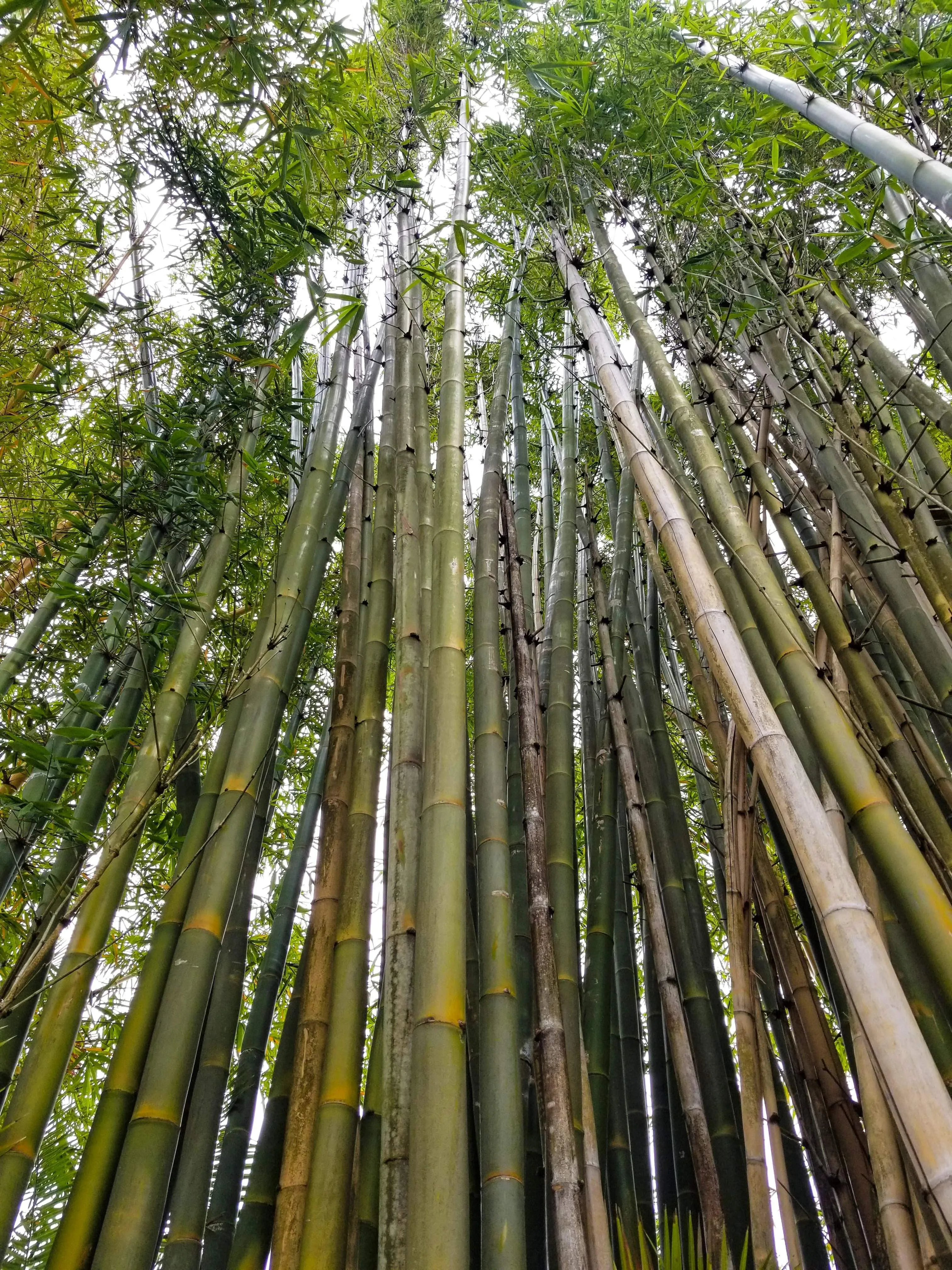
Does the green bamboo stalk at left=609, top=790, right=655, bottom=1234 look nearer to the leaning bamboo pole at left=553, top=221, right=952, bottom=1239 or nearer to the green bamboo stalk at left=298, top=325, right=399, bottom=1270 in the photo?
the green bamboo stalk at left=298, top=325, right=399, bottom=1270

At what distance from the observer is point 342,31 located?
6.86ft

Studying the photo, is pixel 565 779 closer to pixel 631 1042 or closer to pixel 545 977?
pixel 545 977

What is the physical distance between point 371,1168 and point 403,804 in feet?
2.01

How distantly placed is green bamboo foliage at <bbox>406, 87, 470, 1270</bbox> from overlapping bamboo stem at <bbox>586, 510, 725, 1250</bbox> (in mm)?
498

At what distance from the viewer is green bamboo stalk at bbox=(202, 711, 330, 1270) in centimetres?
168

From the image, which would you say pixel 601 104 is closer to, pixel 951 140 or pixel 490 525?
pixel 951 140

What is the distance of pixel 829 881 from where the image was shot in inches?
45.1

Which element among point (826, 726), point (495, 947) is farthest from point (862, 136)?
point (495, 947)

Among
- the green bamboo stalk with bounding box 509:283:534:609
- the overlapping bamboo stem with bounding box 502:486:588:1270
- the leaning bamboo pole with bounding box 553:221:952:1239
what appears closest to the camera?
the leaning bamboo pole with bounding box 553:221:952:1239

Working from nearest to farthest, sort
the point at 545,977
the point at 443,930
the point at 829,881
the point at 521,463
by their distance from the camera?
the point at 829,881 < the point at 443,930 < the point at 545,977 < the point at 521,463

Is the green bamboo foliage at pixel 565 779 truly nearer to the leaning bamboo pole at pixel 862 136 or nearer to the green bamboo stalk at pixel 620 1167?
the green bamboo stalk at pixel 620 1167

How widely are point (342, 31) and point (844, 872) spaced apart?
87.6 inches

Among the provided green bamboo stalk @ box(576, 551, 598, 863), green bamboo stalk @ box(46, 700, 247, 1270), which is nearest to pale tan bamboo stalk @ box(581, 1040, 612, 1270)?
green bamboo stalk @ box(46, 700, 247, 1270)

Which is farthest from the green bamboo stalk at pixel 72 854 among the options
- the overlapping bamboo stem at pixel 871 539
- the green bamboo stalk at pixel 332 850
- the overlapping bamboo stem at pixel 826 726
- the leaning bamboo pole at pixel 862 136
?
the leaning bamboo pole at pixel 862 136
